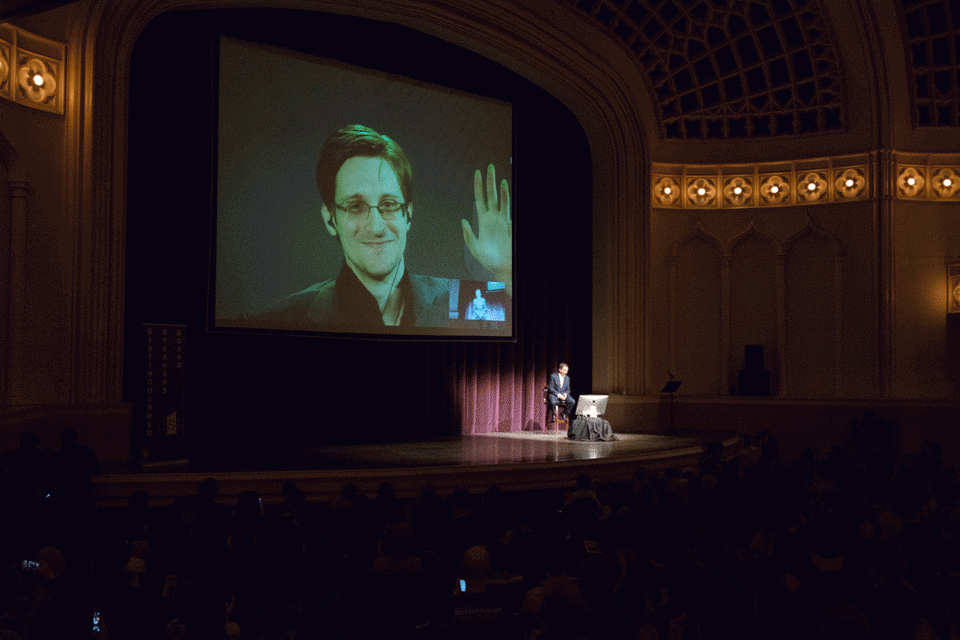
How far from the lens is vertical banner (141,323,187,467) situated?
895 centimetres

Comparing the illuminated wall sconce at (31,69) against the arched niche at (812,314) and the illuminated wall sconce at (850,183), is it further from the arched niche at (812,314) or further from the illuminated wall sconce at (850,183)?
→ the illuminated wall sconce at (850,183)

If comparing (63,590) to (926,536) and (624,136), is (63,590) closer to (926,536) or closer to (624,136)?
(926,536)

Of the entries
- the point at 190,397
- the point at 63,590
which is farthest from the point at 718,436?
the point at 63,590

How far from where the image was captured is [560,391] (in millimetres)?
13617

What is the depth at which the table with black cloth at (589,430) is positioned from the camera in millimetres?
12703

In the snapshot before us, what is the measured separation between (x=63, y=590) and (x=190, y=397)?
25.6 feet

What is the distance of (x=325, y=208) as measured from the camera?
1177 centimetres

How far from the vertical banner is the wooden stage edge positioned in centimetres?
29

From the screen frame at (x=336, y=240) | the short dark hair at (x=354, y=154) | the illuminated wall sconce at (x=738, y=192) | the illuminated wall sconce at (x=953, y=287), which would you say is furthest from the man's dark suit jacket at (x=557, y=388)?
the illuminated wall sconce at (x=953, y=287)

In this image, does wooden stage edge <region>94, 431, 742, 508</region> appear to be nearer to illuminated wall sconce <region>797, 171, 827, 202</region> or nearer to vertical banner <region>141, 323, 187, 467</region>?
vertical banner <region>141, 323, 187, 467</region>

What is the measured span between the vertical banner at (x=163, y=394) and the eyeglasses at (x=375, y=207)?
3.45 m

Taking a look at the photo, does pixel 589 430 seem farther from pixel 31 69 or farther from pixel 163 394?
pixel 31 69

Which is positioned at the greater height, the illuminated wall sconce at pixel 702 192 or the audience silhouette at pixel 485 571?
the illuminated wall sconce at pixel 702 192

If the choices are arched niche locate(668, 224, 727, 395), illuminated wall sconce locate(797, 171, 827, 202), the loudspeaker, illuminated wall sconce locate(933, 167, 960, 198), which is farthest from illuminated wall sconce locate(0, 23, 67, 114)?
illuminated wall sconce locate(933, 167, 960, 198)
